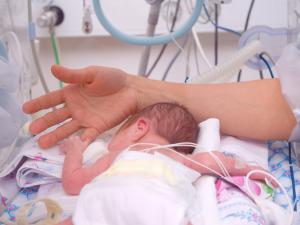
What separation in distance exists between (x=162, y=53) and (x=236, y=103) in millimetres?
808

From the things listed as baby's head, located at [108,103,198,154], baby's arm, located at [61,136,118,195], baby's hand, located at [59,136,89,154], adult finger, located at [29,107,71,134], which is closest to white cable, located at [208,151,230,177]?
baby's head, located at [108,103,198,154]

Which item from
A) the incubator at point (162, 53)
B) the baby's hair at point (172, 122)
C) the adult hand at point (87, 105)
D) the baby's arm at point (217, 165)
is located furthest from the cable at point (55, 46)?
the baby's arm at point (217, 165)

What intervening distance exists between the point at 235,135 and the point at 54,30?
1017 millimetres

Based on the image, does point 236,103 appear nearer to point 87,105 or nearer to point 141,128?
point 141,128

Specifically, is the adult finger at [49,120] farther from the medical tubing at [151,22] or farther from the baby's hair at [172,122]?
the medical tubing at [151,22]

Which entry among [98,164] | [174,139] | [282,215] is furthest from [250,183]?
[98,164]

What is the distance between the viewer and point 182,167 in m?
0.95

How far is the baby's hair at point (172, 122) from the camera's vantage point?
1.11 metres

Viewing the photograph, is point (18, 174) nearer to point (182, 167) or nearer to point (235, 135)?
point (182, 167)

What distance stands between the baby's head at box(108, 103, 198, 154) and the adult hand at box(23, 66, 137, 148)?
80mm

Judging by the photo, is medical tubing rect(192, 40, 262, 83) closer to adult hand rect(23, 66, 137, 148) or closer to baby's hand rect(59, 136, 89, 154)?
adult hand rect(23, 66, 137, 148)

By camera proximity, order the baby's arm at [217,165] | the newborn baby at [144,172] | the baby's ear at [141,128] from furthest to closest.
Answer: the baby's ear at [141,128] → the baby's arm at [217,165] → the newborn baby at [144,172]

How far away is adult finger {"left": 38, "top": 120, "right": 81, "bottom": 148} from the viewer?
1.17 metres

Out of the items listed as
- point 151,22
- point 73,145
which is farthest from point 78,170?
point 151,22
